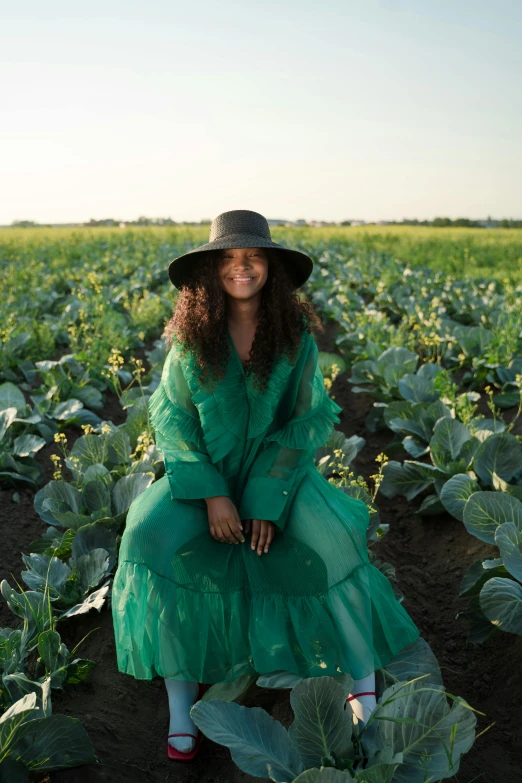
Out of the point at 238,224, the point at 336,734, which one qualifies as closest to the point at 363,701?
the point at 336,734

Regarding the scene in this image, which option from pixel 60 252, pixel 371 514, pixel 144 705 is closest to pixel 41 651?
pixel 144 705

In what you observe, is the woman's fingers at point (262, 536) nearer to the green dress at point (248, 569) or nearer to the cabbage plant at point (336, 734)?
the green dress at point (248, 569)

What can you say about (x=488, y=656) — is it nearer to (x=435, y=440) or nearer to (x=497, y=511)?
(x=497, y=511)

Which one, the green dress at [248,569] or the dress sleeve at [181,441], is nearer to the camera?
the green dress at [248,569]

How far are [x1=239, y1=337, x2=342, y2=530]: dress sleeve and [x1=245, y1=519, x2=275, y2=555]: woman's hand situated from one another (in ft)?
0.07

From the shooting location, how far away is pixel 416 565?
11.1ft

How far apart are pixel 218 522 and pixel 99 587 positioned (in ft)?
2.56

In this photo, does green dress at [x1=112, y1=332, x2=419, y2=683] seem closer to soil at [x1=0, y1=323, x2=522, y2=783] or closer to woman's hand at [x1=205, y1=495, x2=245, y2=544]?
woman's hand at [x1=205, y1=495, x2=245, y2=544]

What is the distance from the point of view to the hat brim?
2.30 meters

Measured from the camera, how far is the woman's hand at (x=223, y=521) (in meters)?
2.23

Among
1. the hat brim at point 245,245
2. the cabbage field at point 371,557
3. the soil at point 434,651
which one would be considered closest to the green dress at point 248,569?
the cabbage field at point 371,557

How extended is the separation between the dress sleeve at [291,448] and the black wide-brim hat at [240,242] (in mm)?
280

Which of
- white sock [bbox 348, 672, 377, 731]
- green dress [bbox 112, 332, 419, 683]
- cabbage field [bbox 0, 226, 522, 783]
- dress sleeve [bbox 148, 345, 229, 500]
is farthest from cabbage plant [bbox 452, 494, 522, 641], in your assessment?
dress sleeve [bbox 148, 345, 229, 500]

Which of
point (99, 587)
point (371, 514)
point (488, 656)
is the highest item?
point (371, 514)
